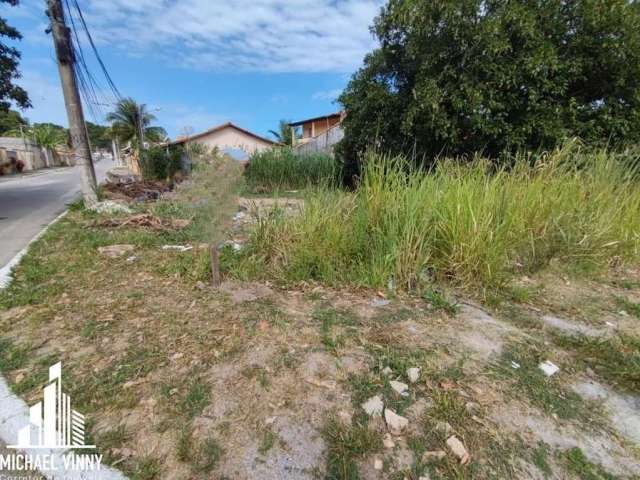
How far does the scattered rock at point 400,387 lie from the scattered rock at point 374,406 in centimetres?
11

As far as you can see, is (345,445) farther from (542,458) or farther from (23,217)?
(23,217)

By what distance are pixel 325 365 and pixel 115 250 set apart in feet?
10.9

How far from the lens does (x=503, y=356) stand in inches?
71.9

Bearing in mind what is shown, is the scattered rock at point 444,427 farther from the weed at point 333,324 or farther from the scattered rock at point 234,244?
the scattered rock at point 234,244

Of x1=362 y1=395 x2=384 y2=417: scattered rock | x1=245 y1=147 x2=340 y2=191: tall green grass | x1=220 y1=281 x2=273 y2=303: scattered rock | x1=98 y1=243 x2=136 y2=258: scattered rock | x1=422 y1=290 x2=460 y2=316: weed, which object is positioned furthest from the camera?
x1=245 y1=147 x2=340 y2=191: tall green grass

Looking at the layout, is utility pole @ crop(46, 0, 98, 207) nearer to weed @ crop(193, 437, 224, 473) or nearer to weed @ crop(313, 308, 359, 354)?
weed @ crop(313, 308, 359, 354)

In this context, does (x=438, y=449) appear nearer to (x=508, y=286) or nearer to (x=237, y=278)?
(x=508, y=286)

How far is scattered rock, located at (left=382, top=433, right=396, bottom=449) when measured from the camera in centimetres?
129

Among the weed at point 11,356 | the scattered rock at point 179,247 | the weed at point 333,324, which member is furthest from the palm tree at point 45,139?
the weed at point 333,324

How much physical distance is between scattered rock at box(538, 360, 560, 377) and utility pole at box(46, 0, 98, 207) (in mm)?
7870

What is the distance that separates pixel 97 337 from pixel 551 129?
821 centimetres

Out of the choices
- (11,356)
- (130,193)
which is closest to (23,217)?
(130,193)

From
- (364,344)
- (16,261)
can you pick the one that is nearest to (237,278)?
(364,344)

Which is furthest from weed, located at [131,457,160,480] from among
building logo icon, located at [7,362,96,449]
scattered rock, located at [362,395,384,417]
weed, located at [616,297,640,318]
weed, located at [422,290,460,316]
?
weed, located at [616,297,640,318]
